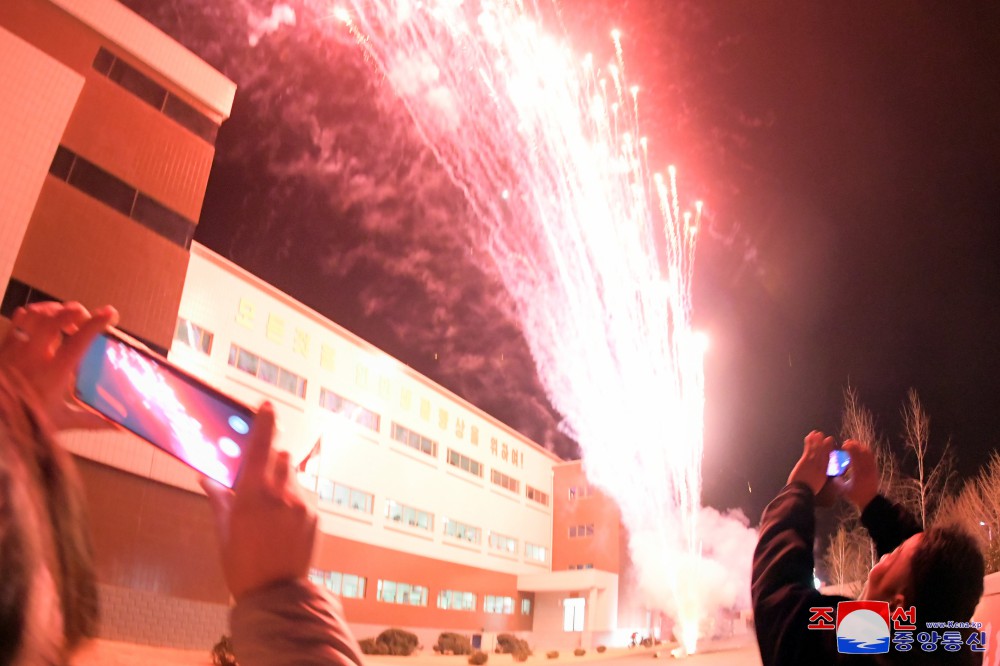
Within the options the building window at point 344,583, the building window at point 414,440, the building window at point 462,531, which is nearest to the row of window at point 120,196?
the building window at point 344,583

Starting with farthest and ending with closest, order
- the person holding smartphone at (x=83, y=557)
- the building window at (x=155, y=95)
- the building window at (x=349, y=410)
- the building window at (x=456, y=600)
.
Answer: the building window at (x=456, y=600)
the building window at (x=349, y=410)
the building window at (x=155, y=95)
the person holding smartphone at (x=83, y=557)

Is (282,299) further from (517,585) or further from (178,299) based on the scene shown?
(517,585)

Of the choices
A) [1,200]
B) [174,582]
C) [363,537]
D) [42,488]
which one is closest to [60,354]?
[42,488]

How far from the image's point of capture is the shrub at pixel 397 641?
28.0 metres

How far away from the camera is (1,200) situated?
645 inches

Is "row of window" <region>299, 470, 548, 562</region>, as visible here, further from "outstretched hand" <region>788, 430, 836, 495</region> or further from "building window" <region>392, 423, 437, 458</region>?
"outstretched hand" <region>788, 430, 836, 495</region>

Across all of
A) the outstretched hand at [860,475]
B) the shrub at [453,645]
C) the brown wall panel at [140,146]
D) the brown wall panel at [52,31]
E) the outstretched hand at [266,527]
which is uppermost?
the brown wall panel at [52,31]

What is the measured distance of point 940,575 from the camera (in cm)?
192

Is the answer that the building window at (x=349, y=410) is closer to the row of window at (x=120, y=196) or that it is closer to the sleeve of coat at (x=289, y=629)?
the row of window at (x=120, y=196)

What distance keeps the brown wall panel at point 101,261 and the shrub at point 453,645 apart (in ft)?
64.3

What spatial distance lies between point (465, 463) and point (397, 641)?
11351 millimetres

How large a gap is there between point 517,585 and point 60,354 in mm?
42660

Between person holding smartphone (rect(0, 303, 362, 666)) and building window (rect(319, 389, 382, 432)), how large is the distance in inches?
1135

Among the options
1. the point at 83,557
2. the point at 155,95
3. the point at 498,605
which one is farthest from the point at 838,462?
the point at 498,605
